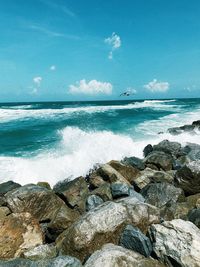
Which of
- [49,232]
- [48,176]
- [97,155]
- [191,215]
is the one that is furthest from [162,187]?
[97,155]

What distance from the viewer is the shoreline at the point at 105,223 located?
5004 millimetres

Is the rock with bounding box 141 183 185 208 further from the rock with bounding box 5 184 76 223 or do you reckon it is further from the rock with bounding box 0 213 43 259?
the rock with bounding box 0 213 43 259

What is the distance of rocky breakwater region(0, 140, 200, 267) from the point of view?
497 cm

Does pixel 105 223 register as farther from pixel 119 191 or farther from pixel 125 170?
pixel 125 170

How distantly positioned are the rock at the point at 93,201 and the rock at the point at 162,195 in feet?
3.45

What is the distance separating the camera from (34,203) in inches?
306

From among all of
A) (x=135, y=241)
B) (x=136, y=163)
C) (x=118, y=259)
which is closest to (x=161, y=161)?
(x=136, y=163)

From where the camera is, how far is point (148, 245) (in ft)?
17.4

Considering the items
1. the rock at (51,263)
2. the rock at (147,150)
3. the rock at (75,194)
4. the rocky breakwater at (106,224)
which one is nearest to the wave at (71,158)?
the rock at (147,150)

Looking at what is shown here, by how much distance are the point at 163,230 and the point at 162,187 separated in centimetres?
285

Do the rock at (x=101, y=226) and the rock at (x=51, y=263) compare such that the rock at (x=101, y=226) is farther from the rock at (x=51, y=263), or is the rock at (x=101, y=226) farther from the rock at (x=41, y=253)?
the rock at (x=51, y=263)

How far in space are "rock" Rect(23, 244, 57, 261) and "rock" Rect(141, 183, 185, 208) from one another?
2.79 meters

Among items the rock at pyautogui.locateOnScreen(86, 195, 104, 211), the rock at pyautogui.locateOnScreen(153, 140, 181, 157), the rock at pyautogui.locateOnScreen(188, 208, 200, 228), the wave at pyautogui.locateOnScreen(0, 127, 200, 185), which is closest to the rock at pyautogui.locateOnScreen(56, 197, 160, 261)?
the rock at pyautogui.locateOnScreen(188, 208, 200, 228)

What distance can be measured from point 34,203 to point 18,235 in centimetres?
132
